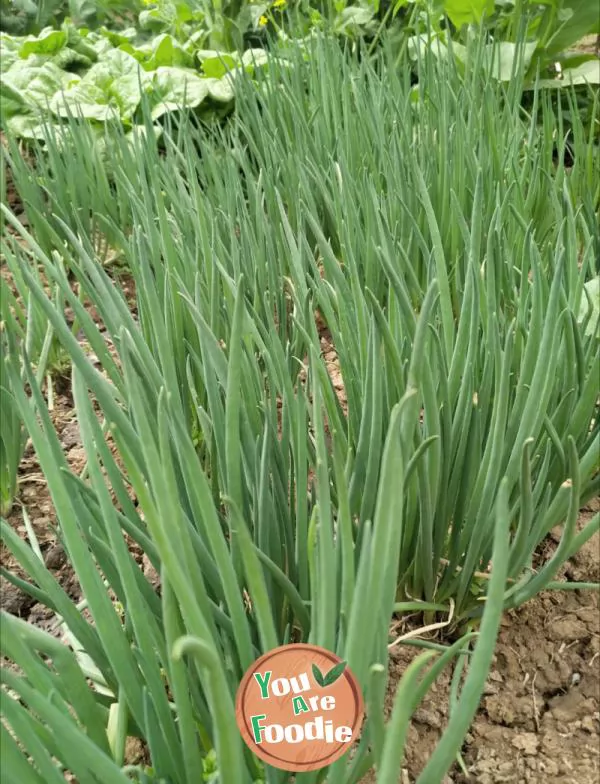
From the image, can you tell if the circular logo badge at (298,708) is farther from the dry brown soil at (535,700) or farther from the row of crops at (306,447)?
the dry brown soil at (535,700)

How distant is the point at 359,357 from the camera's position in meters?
0.70

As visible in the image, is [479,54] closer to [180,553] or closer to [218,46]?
[180,553]

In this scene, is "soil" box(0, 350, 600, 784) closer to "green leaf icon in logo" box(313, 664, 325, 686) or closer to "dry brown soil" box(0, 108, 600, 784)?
"dry brown soil" box(0, 108, 600, 784)

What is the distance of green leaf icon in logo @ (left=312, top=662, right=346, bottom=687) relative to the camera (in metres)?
0.38

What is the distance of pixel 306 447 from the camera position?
556 millimetres

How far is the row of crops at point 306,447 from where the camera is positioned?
391 mm

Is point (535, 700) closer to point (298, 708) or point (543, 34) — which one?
point (298, 708)

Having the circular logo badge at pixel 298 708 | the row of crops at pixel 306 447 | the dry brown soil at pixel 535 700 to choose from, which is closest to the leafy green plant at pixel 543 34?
the row of crops at pixel 306 447

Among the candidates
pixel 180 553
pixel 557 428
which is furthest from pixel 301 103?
pixel 180 553

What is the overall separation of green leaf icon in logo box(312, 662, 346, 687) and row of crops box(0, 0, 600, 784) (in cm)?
1

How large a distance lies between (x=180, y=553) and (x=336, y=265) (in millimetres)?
419

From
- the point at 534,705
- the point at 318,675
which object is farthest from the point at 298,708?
the point at 534,705

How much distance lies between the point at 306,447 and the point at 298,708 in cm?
21

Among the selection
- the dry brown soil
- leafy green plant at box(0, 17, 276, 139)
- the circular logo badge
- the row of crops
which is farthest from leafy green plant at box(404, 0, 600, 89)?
the circular logo badge
